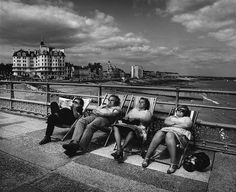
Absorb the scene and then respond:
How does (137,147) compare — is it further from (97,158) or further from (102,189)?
(102,189)

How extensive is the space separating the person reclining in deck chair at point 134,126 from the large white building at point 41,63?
122557 millimetres

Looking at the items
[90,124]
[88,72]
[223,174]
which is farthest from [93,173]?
[88,72]

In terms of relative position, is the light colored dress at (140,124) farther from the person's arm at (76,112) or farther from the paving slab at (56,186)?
the paving slab at (56,186)

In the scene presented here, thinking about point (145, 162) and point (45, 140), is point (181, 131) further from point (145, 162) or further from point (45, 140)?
point (45, 140)

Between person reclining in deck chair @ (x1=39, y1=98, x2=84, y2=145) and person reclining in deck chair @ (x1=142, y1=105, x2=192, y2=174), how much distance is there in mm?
1981

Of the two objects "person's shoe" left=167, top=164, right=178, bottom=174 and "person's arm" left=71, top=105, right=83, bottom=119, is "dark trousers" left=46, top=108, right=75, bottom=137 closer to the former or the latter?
"person's arm" left=71, top=105, right=83, bottom=119

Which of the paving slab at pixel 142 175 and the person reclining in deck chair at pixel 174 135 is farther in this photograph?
the person reclining in deck chair at pixel 174 135

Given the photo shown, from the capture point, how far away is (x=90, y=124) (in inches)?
173

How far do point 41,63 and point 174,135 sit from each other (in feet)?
420

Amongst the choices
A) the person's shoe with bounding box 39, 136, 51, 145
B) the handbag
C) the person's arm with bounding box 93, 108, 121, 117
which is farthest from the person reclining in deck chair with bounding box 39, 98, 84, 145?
the handbag

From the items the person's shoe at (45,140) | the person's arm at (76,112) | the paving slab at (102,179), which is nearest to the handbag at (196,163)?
the paving slab at (102,179)

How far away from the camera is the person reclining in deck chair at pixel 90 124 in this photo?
3.97m

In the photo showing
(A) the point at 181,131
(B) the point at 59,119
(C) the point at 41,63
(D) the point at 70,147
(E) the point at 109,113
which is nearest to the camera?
(D) the point at 70,147

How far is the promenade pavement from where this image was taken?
296 cm
